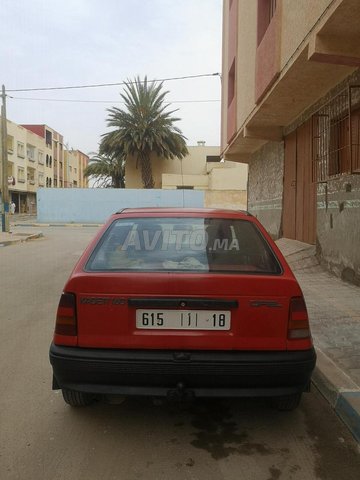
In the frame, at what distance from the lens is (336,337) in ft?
15.9

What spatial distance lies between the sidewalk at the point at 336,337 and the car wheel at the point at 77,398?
1.80 metres

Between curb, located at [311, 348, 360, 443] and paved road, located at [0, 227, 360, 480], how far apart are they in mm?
64

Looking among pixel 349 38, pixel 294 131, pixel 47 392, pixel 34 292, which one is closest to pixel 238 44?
pixel 294 131

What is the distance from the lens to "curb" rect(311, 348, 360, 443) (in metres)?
3.18

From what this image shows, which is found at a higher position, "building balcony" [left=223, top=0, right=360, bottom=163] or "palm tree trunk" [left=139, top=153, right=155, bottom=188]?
"palm tree trunk" [left=139, top=153, right=155, bottom=188]

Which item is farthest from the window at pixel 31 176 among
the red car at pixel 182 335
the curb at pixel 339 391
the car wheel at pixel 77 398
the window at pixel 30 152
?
the red car at pixel 182 335

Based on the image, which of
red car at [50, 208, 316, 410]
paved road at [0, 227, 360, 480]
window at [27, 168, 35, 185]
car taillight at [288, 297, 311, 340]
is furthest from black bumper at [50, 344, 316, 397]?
window at [27, 168, 35, 185]

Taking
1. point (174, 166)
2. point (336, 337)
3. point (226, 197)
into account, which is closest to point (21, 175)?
point (174, 166)

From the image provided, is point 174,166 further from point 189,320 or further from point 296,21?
point 189,320

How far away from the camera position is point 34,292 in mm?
7957

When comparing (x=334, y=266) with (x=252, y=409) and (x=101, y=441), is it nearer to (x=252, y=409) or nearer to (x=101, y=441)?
(x=252, y=409)

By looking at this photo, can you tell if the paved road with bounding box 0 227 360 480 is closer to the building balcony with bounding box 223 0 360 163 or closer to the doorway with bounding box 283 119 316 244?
the building balcony with bounding box 223 0 360 163

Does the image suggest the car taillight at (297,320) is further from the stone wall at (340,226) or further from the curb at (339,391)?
the stone wall at (340,226)

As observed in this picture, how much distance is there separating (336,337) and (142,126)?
35.3 meters
